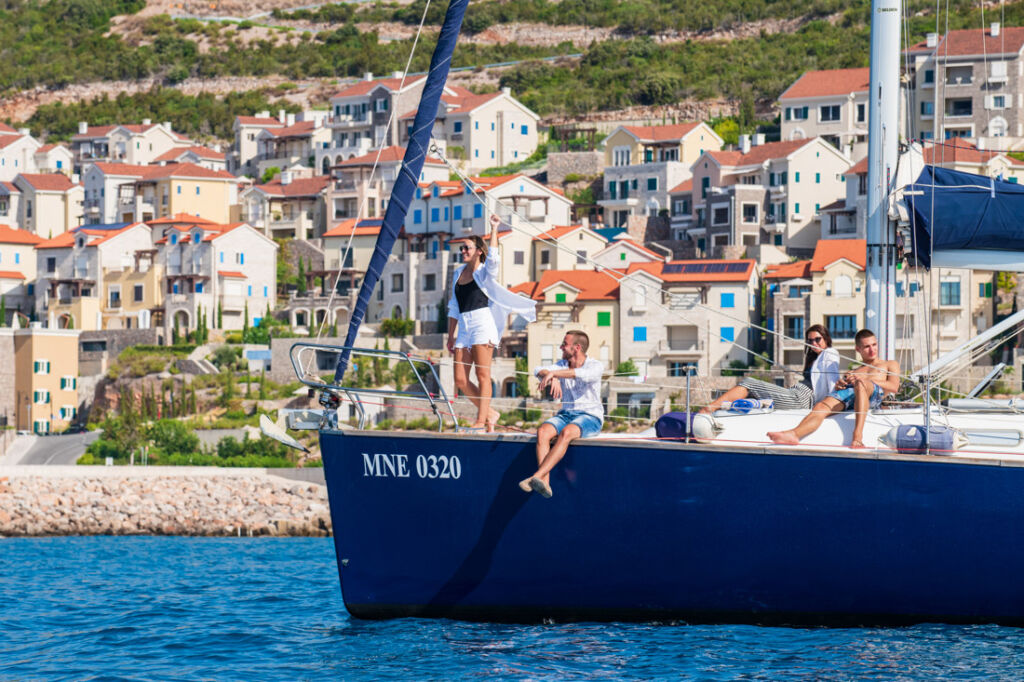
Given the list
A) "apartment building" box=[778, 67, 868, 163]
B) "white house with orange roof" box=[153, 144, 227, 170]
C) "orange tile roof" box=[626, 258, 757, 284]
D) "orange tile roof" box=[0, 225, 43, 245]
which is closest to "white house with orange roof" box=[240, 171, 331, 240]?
"orange tile roof" box=[0, 225, 43, 245]

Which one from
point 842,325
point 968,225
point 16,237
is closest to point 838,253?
point 842,325

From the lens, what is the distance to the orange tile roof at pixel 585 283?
55.0m

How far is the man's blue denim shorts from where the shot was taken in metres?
13.1

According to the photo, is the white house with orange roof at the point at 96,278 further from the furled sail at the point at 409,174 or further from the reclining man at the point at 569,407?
the reclining man at the point at 569,407

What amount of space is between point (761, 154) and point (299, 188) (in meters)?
24.1

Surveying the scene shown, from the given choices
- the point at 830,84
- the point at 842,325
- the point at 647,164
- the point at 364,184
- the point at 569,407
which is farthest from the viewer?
the point at 830,84

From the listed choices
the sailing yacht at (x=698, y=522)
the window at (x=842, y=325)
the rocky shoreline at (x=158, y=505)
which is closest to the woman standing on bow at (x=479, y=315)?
the sailing yacht at (x=698, y=522)

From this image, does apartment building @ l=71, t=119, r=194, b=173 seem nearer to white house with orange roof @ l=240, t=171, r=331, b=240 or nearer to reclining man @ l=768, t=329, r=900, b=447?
white house with orange roof @ l=240, t=171, r=331, b=240

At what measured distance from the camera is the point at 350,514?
14000 mm

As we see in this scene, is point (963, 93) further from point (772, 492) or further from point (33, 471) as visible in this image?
point (772, 492)

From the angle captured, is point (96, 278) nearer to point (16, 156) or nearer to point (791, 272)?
point (16, 156)

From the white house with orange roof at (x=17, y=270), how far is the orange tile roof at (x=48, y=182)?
10.5 m

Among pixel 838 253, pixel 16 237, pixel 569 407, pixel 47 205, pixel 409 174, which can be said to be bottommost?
pixel 569 407

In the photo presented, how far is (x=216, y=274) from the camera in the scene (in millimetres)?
67125
